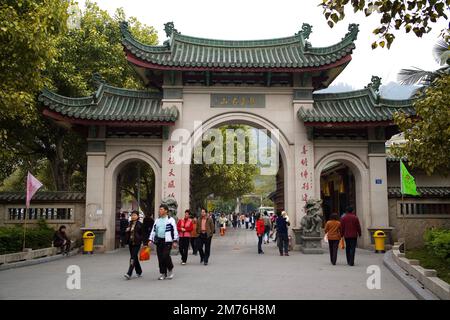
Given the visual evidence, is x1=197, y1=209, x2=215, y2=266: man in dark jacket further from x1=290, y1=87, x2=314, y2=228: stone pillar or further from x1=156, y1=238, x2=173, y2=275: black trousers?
x1=290, y1=87, x2=314, y2=228: stone pillar

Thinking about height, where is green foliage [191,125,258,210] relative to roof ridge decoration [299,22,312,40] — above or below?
below

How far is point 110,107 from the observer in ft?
52.9

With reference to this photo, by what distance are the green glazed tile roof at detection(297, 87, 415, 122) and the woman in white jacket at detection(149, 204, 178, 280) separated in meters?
8.01

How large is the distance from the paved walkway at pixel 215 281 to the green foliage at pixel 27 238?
4.02 feet

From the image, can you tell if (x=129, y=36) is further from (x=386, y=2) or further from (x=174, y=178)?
(x=386, y=2)

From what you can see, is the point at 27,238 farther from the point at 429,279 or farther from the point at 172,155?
the point at 429,279

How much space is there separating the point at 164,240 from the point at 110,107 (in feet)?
28.6

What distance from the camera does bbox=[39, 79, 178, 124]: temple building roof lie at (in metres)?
14.7

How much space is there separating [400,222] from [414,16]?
11.4 metres

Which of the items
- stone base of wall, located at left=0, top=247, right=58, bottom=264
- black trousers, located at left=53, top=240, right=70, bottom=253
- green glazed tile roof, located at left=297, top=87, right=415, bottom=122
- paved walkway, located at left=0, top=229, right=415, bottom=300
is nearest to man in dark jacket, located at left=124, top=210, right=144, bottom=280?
paved walkway, located at left=0, top=229, right=415, bottom=300

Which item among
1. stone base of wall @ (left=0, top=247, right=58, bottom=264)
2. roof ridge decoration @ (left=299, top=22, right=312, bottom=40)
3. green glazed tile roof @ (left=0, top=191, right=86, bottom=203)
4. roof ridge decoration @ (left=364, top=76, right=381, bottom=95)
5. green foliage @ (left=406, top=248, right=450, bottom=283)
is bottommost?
stone base of wall @ (left=0, top=247, right=58, bottom=264)

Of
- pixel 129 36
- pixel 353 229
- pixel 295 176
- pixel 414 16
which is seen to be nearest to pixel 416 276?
pixel 353 229

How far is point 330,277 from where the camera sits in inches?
360

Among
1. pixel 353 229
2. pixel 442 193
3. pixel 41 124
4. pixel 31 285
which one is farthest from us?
pixel 41 124
